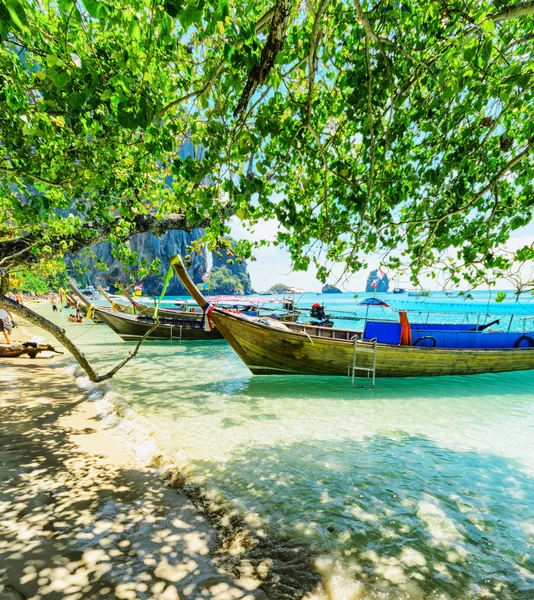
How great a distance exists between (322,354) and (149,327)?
11.4 meters

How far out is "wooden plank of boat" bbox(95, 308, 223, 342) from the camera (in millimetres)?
16922

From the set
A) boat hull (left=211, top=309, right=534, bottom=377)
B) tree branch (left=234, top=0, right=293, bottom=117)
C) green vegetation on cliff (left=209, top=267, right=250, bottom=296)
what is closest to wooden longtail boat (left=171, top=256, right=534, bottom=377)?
boat hull (left=211, top=309, right=534, bottom=377)

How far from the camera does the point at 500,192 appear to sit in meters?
4.40

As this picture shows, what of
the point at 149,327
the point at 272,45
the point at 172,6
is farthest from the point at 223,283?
the point at 172,6

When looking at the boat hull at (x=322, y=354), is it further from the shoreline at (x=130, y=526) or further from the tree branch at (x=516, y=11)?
the tree branch at (x=516, y=11)

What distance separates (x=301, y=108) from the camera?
3.32 metres

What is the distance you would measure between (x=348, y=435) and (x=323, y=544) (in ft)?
9.81

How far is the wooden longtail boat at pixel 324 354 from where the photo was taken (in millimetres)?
9438

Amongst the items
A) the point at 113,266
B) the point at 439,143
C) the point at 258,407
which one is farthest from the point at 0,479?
the point at 113,266

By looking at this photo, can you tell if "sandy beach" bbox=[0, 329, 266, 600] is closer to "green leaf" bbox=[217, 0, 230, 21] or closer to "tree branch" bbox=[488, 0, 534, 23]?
"green leaf" bbox=[217, 0, 230, 21]

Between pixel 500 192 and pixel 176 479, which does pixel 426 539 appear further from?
pixel 500 192

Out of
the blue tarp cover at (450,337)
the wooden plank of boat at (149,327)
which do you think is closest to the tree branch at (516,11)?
the blue tarp cover at (450,337)

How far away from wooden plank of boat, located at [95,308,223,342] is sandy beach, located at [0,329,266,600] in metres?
12.3

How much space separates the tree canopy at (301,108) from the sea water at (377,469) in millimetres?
3204
